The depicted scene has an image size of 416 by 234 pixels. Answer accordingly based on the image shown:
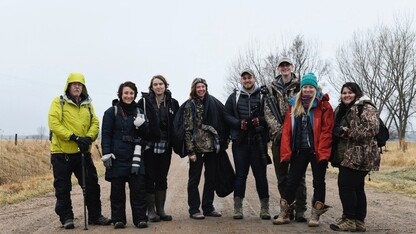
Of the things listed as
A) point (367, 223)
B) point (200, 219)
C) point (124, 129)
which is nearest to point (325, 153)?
point (367, 223)

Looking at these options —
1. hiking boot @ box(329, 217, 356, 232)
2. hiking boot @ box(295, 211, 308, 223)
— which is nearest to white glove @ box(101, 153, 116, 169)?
hiking boot @ box(295, 211, 308, 223)

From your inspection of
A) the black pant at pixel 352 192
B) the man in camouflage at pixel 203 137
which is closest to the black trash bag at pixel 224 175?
the man in camouflage at pixel 203 137

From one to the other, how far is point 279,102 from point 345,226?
6.61 ft

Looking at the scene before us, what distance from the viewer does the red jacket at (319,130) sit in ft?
21.4

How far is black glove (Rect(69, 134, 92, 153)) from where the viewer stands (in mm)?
6676

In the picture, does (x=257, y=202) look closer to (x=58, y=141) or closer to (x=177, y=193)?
(x=177, y=193)

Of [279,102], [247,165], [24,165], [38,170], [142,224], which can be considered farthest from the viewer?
[38,170]

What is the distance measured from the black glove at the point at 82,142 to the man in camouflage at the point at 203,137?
5.01ft

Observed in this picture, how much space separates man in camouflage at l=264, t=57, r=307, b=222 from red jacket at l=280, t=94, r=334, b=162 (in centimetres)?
17

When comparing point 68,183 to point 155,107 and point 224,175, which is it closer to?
point 155,107

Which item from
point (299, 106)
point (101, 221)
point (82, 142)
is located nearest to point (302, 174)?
point (299, 106)

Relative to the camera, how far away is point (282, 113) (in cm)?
702

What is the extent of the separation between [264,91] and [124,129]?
7.37ft

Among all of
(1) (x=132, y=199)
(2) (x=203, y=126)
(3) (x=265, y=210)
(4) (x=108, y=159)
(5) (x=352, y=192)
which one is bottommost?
(3) (x=265, y=210)
